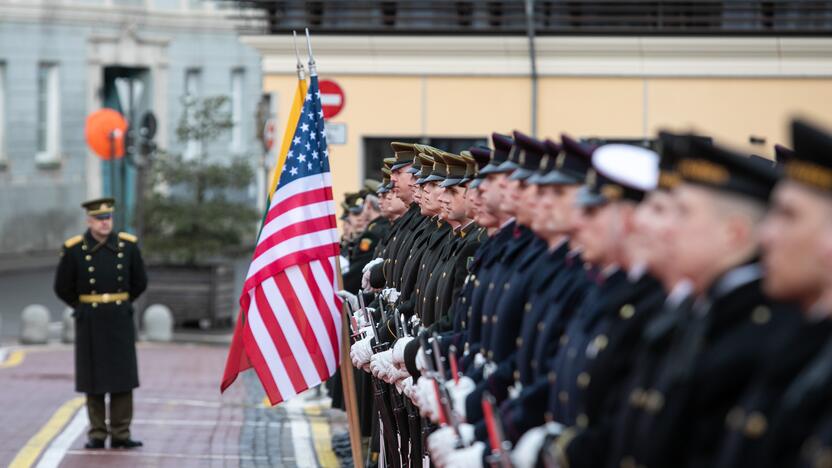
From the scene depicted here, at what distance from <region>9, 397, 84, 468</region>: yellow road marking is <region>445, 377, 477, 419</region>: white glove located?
5.71 metres

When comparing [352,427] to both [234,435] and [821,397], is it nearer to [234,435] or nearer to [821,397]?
[234,435]

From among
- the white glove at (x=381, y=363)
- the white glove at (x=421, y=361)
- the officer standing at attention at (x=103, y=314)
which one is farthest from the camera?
the officer standing at attention at (x=103, y=314)

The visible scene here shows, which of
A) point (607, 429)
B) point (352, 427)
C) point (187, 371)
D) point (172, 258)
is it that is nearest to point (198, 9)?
point (172, 258)

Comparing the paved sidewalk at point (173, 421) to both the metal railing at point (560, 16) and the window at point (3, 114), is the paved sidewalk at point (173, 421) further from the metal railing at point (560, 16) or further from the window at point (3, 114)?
the window at point (3, 114)

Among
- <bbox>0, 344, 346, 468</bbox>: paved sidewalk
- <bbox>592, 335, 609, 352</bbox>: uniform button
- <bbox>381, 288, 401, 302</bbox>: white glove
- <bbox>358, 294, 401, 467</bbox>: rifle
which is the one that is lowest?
<bbox>0, 344, 346, 468</bbox>: paved sidewalk

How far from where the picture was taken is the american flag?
997 cm

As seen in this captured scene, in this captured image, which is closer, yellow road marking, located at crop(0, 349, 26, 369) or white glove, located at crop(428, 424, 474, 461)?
white glove, located at crop(428, 424, 474, 461)

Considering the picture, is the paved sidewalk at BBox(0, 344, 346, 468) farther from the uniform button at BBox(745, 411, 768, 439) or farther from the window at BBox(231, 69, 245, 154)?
the window at BBox(231, 69, 245, 154)

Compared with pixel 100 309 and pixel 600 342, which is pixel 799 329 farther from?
pixel 100 309

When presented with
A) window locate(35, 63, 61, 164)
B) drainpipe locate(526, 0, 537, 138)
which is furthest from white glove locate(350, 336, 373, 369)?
window locate(35, 63, 61, 164)

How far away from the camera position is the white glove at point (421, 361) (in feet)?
24.4

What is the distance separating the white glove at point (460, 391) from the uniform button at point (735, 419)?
2.51m

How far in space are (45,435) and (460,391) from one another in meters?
7.41

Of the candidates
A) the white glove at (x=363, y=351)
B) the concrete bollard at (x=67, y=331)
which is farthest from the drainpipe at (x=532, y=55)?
the white glove at (x=363, y=351)
